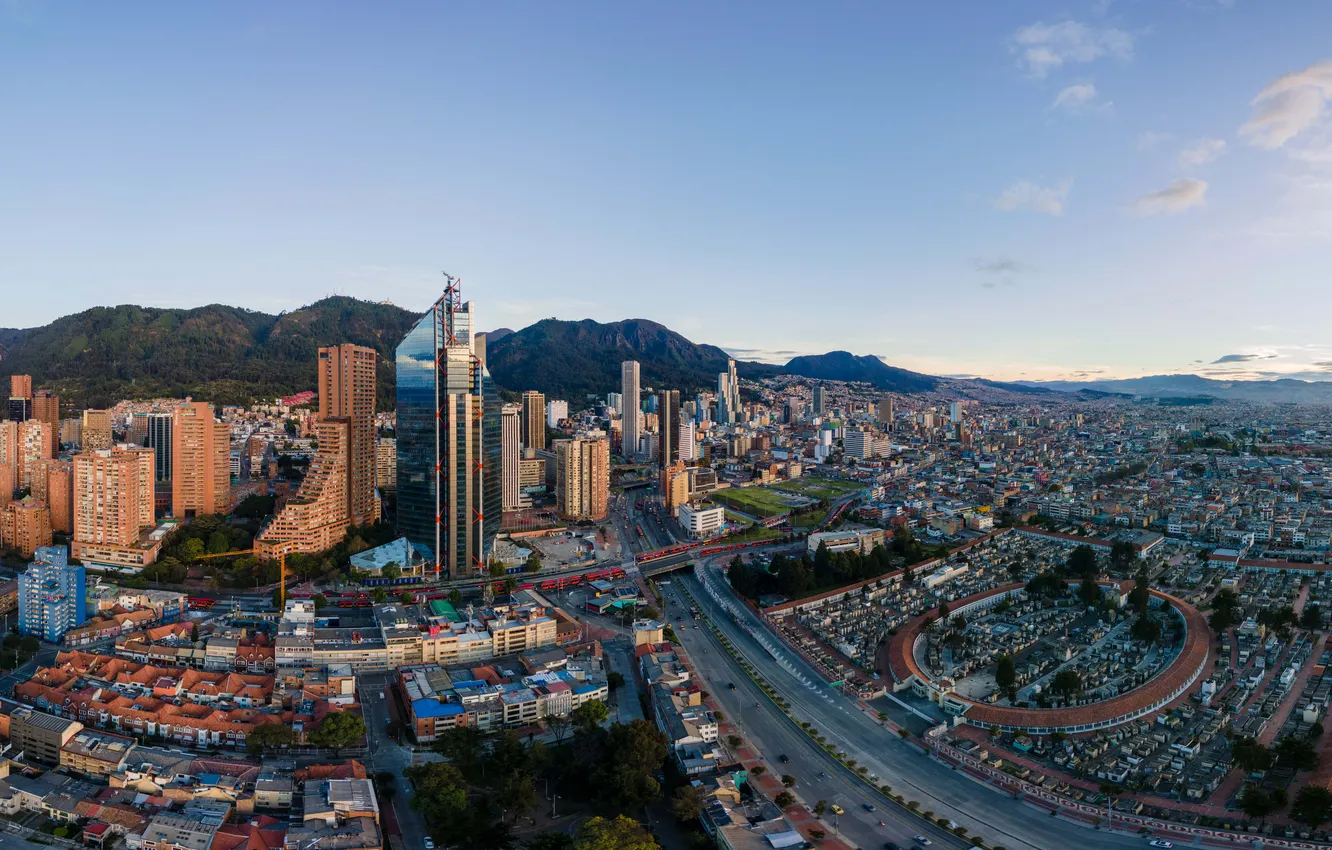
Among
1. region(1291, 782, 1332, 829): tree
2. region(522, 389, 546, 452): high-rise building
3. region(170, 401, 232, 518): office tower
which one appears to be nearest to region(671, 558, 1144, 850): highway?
region(1291, 782, 1332, 829): tree

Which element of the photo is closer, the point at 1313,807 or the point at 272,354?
the point at 1313,807

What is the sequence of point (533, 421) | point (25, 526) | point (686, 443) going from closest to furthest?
point (25, 526) → point (533, 421) → point (686, 443)

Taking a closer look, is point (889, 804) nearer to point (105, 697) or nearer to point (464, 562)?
point (105, 697)

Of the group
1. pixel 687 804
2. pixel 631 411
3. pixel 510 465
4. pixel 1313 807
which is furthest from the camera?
pixel 631 411

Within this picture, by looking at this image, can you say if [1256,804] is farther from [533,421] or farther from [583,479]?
[533,421]

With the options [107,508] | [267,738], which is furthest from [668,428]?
[267,738]

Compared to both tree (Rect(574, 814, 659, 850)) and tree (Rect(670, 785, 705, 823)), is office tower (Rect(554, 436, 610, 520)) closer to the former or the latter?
tree (Rect(670, 785, 705, 823))

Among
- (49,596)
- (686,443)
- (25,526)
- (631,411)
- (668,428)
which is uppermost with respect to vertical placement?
(631,411)
